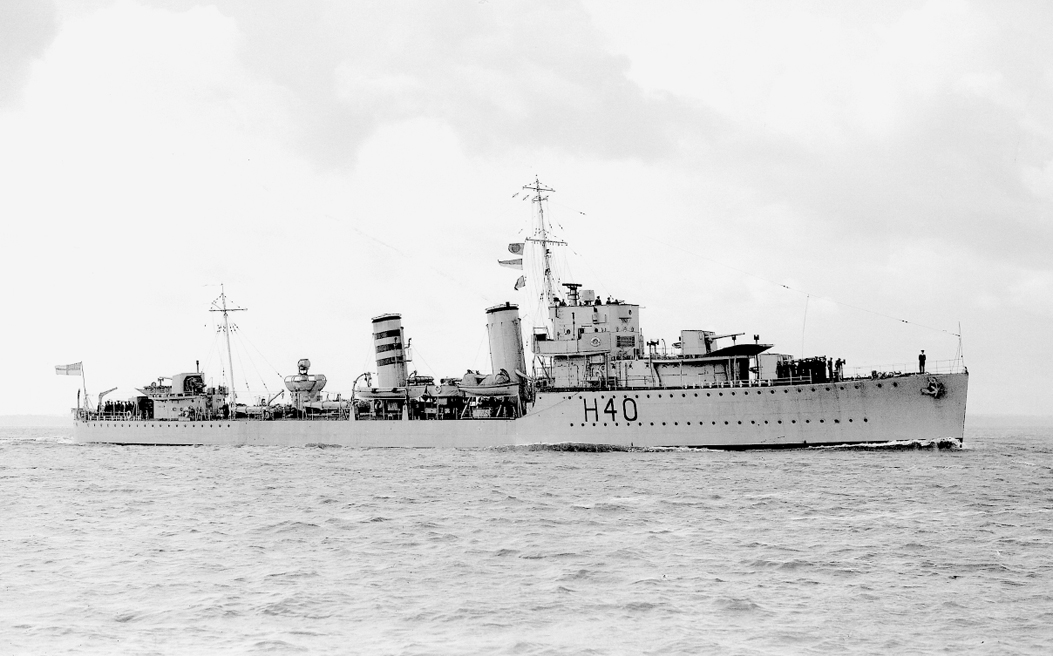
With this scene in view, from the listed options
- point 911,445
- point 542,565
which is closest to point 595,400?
point 911,445

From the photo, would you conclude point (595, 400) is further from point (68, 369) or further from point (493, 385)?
point (68, 369)

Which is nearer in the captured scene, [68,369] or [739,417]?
[739,417]

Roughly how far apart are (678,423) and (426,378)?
17822 millimetres

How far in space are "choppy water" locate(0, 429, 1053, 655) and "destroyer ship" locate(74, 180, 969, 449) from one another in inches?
296

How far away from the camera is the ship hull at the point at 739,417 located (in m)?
33.4

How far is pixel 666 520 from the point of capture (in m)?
17.7

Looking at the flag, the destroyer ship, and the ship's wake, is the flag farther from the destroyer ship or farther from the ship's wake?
the ship's wake

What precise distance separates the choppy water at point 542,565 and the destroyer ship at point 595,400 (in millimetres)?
7518

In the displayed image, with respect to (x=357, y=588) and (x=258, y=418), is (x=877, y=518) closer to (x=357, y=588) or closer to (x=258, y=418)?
(x=357, y=588)

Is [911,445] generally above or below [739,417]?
below

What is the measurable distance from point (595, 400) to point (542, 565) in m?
25.0

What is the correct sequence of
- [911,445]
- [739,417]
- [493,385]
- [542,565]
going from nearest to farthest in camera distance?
[542,565]
[911,445]
[739,417]
[493,385]

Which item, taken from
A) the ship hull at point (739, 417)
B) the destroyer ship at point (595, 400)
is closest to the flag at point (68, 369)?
the destroyer ship at point (595, 400)

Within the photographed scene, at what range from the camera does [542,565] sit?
13.4 m
